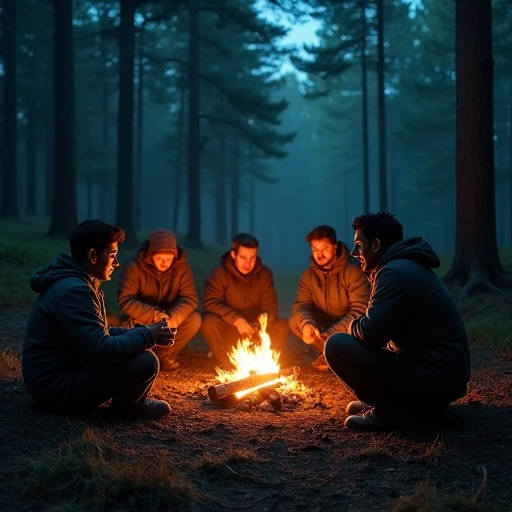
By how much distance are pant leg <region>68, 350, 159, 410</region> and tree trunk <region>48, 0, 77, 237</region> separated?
37.3 ft

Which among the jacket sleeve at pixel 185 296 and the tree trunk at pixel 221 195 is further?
the tree trunk at pixel 221 195

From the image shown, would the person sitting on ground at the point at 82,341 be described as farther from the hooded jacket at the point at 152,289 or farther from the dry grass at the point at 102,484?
the hooded jacket at the point at 152,289

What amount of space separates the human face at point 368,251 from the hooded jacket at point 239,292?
3064 millimetres

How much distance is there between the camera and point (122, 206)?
18578 millimetres

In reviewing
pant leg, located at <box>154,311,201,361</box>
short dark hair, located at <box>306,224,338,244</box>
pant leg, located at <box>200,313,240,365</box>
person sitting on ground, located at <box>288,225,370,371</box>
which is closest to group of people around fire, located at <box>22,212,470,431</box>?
person sitting on ground, located at <box>288,225,370,371</box>

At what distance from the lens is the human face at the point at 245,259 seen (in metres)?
7.59

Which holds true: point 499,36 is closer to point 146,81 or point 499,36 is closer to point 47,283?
point 146,81

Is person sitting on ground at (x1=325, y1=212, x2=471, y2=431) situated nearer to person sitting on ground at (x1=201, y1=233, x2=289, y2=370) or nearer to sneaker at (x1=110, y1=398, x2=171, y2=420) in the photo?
sneaker at (x1=110, y1=398, x2=171, y2=420)

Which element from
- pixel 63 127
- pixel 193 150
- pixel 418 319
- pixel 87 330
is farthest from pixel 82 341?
pixel 193 150

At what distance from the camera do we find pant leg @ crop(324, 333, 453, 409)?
15.0ft

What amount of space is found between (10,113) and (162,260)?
20.5m

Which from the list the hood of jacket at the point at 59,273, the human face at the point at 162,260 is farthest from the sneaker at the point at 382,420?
the human face at the point at 162,260

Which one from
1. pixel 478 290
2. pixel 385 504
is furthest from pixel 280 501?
pixel 478 290

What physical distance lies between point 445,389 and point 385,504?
1.50 m
